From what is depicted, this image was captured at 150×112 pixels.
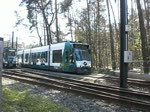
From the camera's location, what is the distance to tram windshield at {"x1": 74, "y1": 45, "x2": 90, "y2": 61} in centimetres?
1933

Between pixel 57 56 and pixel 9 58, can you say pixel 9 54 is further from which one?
pixel 57 56

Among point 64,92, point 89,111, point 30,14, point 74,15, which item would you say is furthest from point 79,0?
point 89,111

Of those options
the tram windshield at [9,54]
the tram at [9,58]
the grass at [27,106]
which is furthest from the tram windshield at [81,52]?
the tram windshield at [9,54]

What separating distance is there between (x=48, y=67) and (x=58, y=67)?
2.56 meters

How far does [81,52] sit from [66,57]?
146 cm

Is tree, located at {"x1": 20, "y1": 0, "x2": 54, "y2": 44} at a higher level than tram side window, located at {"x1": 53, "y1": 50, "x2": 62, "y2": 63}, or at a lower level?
higher

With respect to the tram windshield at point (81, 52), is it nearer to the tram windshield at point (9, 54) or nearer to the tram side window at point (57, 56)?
the tram side window at point (57, 56)

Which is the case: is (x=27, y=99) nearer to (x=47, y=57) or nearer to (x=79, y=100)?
(x=79, y=100)

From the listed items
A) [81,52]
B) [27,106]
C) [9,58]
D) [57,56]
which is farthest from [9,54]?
[27,106]

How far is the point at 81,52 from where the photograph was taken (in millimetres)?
19766

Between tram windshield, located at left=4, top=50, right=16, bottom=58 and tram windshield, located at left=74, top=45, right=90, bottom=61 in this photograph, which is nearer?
tram windshield, located at left=74, top=45, right=90, bottom=61

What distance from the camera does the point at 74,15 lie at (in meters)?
41.8

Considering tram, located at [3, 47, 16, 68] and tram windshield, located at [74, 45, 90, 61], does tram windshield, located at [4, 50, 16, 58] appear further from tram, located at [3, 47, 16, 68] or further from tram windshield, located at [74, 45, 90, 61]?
tram windshield, located at [74, 45, 90, 61]

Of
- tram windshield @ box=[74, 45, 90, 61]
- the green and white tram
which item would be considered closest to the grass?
the green and white tram
